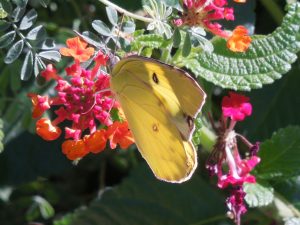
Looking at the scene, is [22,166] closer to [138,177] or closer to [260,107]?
[138,177]

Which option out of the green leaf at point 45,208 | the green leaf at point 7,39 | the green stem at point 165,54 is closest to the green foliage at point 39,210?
the green leaf at point 45,208

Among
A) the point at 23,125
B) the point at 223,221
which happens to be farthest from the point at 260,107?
the point at 23,125

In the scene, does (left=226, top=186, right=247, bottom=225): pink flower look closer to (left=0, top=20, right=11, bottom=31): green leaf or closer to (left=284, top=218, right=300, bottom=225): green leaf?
(left=284, top=218, right=300, bottom=225): green leaf

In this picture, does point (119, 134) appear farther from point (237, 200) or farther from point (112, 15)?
point (237, 200)

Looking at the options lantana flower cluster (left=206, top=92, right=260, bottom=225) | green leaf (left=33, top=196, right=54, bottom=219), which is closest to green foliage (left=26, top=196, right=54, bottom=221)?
green leaf (left=33, top=196, right=54, bottom=219)

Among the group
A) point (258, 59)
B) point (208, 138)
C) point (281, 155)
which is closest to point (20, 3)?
point (258, 59)
